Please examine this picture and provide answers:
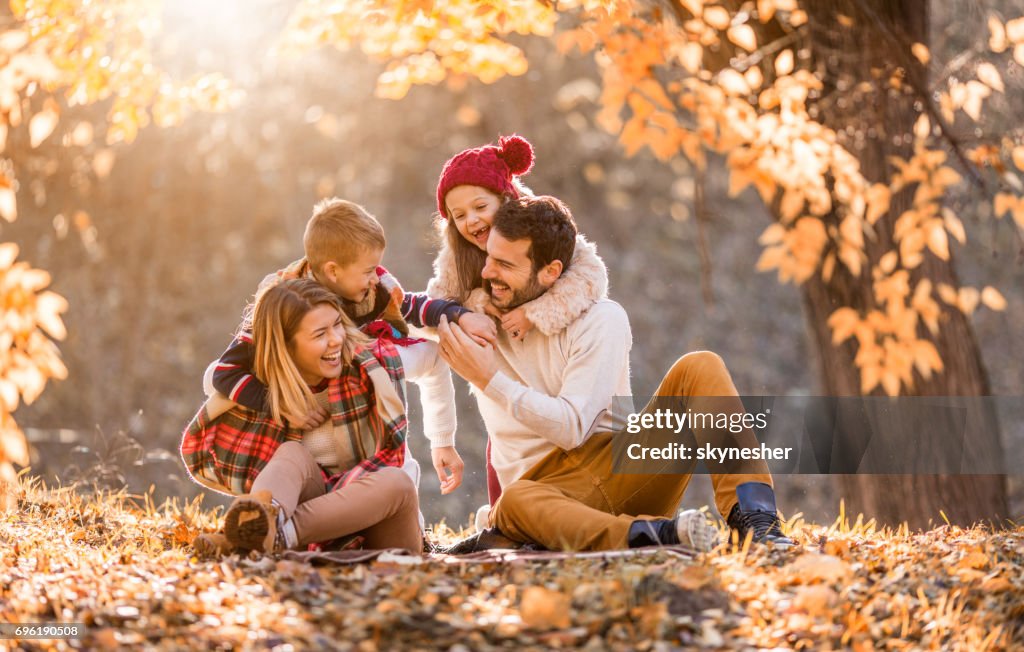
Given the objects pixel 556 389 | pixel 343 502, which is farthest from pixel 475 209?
pixel 343 502

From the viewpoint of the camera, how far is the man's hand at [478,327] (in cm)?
317

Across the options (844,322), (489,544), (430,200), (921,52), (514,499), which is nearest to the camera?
(514,499)

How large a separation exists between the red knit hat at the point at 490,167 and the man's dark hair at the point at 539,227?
13 cm

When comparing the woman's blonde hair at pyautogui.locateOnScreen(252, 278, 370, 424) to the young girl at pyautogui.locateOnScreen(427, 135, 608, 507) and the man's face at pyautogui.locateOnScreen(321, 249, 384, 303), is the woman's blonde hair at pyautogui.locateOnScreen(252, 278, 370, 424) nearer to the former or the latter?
the man's face at pyautogui.locateOnScreen(321, 249, 384, 303)

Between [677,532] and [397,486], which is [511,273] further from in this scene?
[677,532]

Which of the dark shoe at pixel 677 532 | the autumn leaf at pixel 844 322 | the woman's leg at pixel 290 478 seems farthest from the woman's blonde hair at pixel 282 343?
the autumn leaf at pixel 844 322

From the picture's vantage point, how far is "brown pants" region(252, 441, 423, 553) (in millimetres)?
2785

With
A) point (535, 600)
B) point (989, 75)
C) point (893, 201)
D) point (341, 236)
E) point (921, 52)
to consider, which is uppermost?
point (921, 52)

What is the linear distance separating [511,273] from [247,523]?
1.12 metres

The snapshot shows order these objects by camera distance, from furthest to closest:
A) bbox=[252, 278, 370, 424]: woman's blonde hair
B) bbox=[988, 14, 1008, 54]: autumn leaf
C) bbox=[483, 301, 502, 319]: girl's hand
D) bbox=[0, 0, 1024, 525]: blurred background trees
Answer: bbox=[0, 0, 1024, 525]: blurred background trees, bbox=[988, 14, 1008, 54]: autumn leaf, bbox=[483, 301, 502, 319]: girl's hand, bbox=[252, 278, 370, 424]: woman's blonde hair

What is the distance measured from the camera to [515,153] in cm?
347

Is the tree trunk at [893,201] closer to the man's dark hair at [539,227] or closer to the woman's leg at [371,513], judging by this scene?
the man's dark hair at [539,227]

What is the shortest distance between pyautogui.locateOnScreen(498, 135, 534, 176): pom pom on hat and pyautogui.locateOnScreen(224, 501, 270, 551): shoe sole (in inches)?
57.4

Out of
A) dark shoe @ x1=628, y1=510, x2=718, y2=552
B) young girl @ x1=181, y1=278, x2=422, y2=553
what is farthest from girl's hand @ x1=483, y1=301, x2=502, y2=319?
dark shoe @ x1=628, y1=510, x2=718, y2=552
